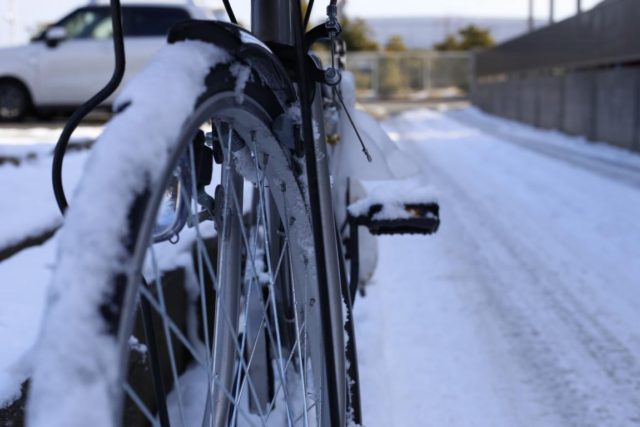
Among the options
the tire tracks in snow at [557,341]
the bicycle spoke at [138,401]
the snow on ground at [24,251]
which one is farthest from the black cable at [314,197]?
the tire tracks in snow at [557,341]

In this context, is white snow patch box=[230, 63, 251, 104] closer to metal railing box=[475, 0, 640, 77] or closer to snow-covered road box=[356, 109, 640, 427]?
snow-covered road box=[356, 109, 640, 427]

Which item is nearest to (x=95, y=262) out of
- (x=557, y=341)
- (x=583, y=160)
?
(x=557, y=341)

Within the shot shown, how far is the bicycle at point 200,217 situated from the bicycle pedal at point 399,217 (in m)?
0.38

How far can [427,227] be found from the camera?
8.91ft

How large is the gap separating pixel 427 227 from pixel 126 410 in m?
0.99

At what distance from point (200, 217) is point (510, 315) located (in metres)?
2.94

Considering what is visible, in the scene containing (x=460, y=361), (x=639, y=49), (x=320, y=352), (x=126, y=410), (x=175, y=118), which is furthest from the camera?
(x=639, y=49)

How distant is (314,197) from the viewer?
138 centimetres

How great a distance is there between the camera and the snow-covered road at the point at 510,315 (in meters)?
3.19

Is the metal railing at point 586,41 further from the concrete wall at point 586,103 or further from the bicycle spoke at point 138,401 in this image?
the bicycle spoke at point 138,401

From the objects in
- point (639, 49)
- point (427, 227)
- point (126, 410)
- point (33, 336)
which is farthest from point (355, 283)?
point (639, 49)

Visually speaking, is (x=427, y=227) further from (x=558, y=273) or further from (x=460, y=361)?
(x=558, y=273)

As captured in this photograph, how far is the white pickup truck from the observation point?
12578 millimetres

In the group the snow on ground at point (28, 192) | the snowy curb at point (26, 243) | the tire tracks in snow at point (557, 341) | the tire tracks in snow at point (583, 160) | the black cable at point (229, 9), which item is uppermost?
the black cable at point (229, 9)
